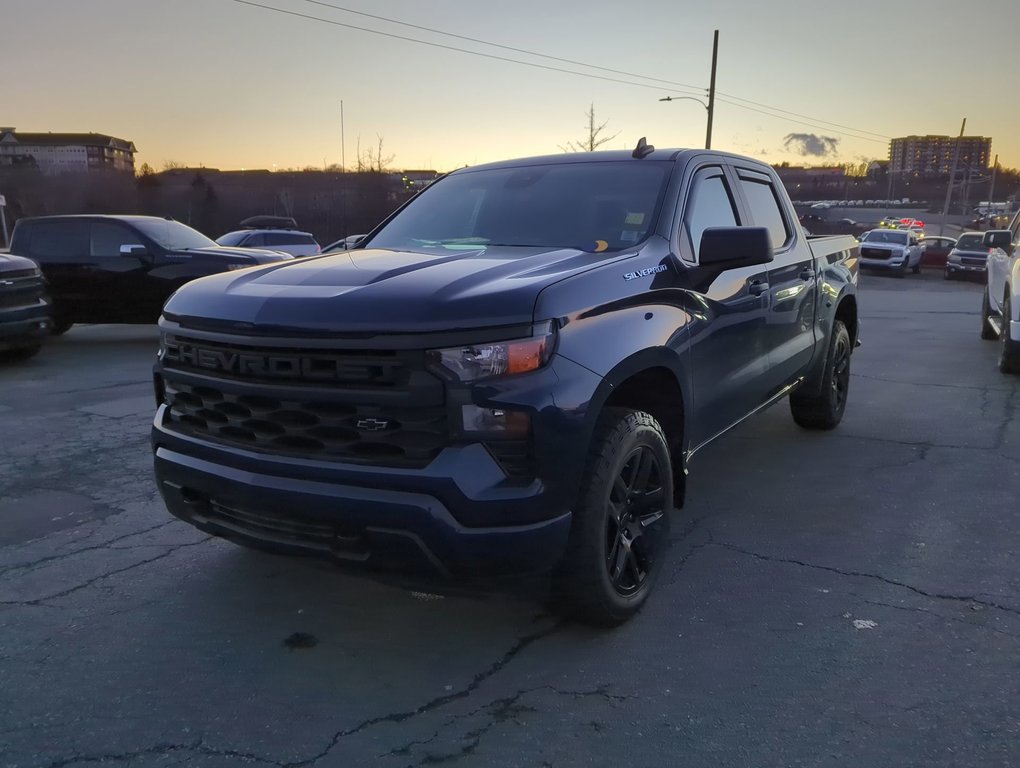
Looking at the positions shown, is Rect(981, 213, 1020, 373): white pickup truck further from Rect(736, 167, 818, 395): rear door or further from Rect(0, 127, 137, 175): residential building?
Rect(0, 127, 137, 175): residential building

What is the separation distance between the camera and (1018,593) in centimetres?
345

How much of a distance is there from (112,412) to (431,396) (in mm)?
5342

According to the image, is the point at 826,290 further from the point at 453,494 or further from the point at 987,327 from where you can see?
the point at 987,327

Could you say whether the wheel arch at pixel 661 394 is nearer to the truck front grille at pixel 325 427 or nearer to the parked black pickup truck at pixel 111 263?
the truck front grille at pixel 325 427

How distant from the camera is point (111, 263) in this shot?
10.8 meters

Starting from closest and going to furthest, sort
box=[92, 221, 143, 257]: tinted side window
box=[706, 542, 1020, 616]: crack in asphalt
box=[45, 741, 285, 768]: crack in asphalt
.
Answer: box=[45, 741, 285, 768]: crack in asphalt, box=[706, 542, 1020, 616]: crack in asphalt, box=[92, 221, 143, 257]: tinted side window

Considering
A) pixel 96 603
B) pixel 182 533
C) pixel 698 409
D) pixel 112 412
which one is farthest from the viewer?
pixel 112 412

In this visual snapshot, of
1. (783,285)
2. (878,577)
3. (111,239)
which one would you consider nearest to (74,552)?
(878,577)

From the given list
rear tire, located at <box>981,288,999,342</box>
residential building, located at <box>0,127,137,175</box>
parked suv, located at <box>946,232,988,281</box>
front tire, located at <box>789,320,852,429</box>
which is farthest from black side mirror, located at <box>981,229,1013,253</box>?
residential building, located at <box>0,127,137,175</box>

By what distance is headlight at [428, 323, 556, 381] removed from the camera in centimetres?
255

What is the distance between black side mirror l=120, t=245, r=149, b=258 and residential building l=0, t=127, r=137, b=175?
64131mm

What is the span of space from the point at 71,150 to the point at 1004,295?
99.2 m

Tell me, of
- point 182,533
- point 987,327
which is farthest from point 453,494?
point 987,327

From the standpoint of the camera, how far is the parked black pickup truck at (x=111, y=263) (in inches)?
423
